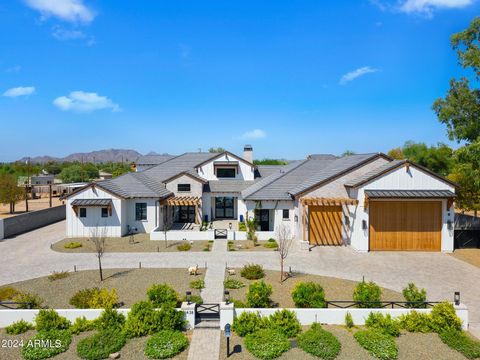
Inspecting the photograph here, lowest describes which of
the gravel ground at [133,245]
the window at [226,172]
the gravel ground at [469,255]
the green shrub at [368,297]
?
the gravel ground at [469,255]

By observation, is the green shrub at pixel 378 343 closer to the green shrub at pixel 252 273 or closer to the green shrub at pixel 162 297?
the green shrub at pixel 252 273

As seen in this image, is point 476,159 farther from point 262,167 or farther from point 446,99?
point 262,167

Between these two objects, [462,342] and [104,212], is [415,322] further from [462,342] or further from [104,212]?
[104,212]

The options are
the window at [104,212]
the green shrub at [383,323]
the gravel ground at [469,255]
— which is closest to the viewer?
the green shrub at [383,323]

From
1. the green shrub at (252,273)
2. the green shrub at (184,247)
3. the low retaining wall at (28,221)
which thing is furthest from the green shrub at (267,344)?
the low retaining wall at (28,221)

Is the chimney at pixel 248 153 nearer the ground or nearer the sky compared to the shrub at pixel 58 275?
nearer the sky

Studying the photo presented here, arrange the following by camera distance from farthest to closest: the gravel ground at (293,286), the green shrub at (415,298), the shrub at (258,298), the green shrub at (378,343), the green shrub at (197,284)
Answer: the green shrub at (197,284)
the gravel ground at (293,286)
the shrub at (258,298)
the green shrub at (415,298)
the green shrub at (378,343)

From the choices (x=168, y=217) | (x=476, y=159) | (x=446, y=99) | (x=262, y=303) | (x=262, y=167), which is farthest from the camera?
(x=262, y=167)

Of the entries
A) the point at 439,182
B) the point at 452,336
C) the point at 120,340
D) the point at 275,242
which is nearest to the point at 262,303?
the point at 120,340
